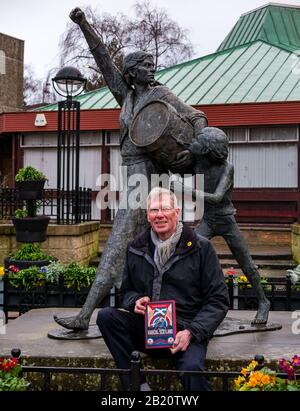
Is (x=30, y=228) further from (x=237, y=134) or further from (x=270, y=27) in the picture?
(x=270, y=27)

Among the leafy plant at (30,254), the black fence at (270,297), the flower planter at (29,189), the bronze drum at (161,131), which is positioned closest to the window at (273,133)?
the flower planter at (29,189)

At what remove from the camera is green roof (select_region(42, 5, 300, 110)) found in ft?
57.5

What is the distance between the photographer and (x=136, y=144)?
481cm

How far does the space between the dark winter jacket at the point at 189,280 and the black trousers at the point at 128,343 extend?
3.5 inches

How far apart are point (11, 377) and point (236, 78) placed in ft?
56.6

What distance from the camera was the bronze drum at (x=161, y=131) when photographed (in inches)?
185

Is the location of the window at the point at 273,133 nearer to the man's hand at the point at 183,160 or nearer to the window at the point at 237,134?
the window at the point at 237,134

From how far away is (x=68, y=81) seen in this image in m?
11.4

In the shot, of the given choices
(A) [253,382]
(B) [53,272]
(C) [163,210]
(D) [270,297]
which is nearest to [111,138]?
(B) [53,272]

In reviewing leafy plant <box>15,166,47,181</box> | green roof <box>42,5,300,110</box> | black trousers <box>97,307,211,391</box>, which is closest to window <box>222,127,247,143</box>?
green roof <box>42,5,300,110</box>

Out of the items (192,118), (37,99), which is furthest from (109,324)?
(37,99)

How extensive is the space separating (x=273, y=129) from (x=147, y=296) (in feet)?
44.5

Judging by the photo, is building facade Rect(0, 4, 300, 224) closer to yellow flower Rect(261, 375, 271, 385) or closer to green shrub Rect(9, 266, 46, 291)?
green shrub Rect(9, 266, 46, 291)
